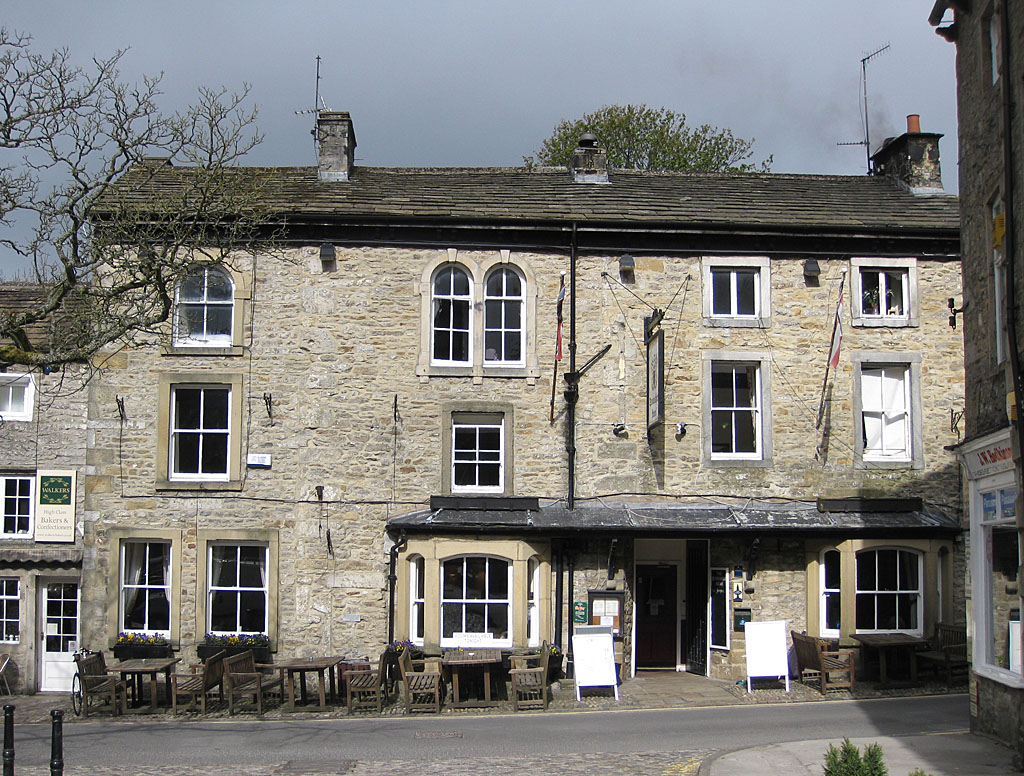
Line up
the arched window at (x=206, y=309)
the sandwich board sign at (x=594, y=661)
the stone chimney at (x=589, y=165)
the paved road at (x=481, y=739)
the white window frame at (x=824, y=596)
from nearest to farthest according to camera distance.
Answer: the paved road at (x=481, y=739) → the sandwich board sign at (x=594, y=661) → the white window frame at (x=824, y=596) → the arched window at (x=206, y=309) → the stone chimney at (x=589, y=165)

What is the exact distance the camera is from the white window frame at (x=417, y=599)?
1828 cm

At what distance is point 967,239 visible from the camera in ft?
45.3

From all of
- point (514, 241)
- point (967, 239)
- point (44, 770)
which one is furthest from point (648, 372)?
point (44, 770)

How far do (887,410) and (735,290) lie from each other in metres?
3.60

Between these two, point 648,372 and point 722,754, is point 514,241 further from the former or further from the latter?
point 722,754

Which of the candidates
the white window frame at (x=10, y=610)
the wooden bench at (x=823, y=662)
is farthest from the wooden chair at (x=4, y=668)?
the wooden bench at (x=823, y=662)

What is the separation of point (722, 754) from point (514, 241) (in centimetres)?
1033

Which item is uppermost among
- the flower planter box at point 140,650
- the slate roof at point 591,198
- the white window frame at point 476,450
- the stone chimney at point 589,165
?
the stone chimney at point 589,165

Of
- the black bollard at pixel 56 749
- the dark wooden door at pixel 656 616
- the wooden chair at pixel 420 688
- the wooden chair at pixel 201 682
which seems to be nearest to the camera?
the black bollard at pixel 56 749

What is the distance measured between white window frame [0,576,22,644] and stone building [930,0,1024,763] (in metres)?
15.9

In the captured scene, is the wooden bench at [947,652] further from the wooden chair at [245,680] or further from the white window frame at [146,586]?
the white window frame at [146,586]

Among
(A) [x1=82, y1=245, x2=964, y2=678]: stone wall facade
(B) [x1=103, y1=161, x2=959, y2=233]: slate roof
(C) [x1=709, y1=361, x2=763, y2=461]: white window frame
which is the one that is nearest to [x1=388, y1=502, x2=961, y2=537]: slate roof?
(A) [x1=82, y1=245, x2=964, y2=678]: stone wall facade

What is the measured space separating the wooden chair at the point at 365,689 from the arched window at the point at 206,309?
21.4 feet

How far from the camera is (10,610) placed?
19.0 m
